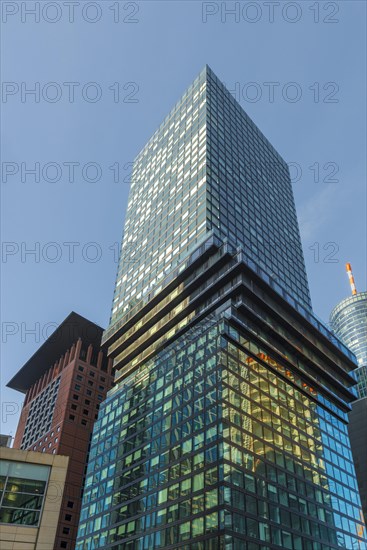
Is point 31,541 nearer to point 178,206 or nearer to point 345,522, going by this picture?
point 345,522

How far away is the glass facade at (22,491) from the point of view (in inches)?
1097

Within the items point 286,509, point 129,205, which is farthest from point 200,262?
point 129,205

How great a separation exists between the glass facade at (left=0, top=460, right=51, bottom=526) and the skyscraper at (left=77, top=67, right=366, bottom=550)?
2993 cm

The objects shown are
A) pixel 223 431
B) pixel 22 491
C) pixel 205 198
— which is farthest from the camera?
pixel 205 198

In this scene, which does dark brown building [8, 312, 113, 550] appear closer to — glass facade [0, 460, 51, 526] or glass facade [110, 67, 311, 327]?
glass facade [110, 67, 311, 327]

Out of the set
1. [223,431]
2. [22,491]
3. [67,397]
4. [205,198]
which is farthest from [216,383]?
[67,397]

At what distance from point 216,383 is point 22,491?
39547 millimetres

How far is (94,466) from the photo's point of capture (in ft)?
271

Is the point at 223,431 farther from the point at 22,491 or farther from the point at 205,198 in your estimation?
the point at 205,198

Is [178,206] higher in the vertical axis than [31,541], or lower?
higher

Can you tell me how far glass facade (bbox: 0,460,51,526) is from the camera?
2788cm

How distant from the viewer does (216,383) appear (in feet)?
A: 216

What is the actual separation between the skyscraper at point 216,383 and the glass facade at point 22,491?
29.9 meters

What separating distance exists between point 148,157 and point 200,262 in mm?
54145
